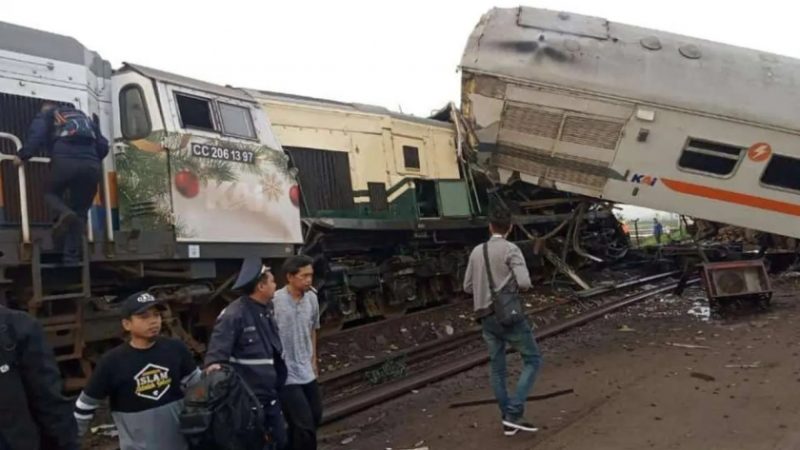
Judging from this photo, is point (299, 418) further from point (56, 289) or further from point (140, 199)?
point (140, 199)

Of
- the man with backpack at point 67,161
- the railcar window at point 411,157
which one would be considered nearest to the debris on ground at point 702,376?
the man with backpack at point 67,161

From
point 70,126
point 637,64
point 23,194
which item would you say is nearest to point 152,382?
point 23,194

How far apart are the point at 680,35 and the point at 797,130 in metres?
2.31

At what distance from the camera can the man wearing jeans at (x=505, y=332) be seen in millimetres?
5730

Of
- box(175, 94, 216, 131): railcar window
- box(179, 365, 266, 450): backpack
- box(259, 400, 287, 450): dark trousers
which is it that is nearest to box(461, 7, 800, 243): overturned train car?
box(175, 94, 216, 131): railcar window

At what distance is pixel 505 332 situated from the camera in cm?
586

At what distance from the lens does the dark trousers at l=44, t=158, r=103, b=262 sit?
21.0 feet

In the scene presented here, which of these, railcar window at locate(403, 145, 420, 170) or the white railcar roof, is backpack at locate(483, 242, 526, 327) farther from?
railcar window at locate(403, 145, 420, 170)

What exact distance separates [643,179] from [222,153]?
6.53 metres

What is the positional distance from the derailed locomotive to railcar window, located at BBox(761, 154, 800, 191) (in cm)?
531

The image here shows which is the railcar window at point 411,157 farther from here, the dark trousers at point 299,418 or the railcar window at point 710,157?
the dark trousers at point 299,418

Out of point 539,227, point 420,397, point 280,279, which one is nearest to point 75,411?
point 420,397

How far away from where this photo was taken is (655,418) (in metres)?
5.90

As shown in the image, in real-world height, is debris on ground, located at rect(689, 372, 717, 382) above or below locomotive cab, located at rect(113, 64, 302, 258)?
below
